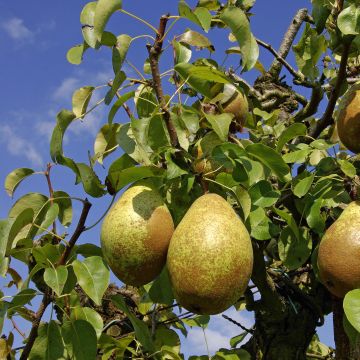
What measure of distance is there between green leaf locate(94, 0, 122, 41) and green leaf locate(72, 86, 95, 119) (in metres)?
0.34

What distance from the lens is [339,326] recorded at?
7.75 feet

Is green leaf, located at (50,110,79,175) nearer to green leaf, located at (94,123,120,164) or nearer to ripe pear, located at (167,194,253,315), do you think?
green leaf, located at (94,123,120,164)

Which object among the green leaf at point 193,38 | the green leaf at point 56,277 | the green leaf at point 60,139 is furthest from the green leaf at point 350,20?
the green leaf at point 56,277

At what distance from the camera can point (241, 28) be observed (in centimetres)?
168

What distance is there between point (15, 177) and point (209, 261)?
838 millimetres

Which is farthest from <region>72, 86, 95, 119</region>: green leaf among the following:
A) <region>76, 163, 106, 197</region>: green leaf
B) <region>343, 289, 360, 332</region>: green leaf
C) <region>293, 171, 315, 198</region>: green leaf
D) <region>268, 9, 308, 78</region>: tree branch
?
<region>268, 9, 308, 78</region>: tree branch

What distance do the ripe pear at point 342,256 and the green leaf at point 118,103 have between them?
0.67 m

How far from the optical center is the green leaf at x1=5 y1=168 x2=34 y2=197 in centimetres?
204

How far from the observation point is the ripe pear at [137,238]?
158cm

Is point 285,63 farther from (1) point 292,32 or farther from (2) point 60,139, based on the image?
(2) point 60,139

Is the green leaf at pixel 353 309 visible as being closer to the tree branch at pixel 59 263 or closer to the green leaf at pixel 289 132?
the green leaf at pixel 289 132

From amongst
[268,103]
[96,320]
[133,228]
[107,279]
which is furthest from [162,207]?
[268,103]

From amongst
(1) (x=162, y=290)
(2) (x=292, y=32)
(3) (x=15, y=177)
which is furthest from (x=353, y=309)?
(2) (x=292, y=32)

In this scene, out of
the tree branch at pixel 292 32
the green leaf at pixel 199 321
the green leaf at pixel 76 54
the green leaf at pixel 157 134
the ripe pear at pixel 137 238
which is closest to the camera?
the ripe pear at pixel 137 238
